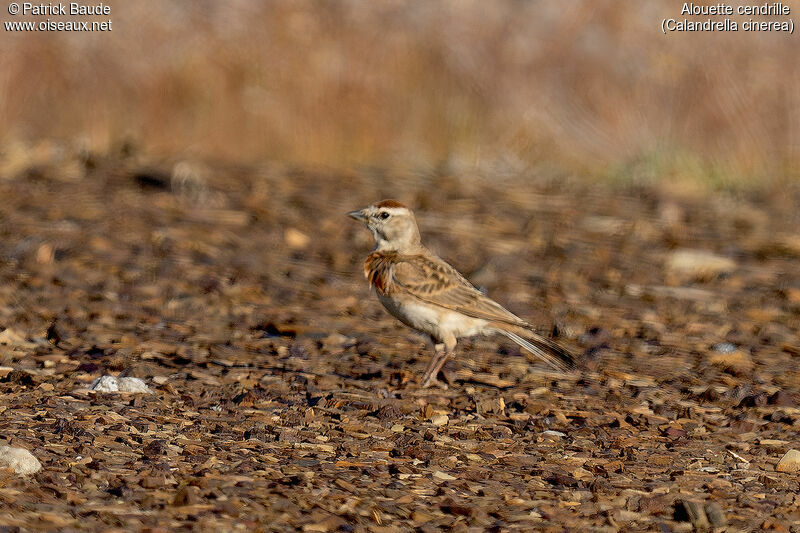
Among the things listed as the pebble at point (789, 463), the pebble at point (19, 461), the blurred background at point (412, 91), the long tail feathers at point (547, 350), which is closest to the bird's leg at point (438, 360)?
the long tail feathers at point (547, 350)

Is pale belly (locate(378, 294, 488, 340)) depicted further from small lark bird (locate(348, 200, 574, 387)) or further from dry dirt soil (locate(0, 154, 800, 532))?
dry dirt soil (locate(0, 154, 800, 532))

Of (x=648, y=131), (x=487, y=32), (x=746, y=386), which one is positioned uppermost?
(x=487, y=32)

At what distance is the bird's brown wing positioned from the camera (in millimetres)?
6504

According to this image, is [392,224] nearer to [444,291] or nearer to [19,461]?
[444,291]

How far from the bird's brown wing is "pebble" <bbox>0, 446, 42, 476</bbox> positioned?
2.57m

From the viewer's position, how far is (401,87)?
1370 centimetres

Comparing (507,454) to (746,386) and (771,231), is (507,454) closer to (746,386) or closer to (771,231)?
(746,386)

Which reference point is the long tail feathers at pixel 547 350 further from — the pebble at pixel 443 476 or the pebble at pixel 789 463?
the pebble at pixel 443 476

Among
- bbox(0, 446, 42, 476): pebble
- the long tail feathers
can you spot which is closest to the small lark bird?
the long tail feathers

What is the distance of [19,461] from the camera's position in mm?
4355

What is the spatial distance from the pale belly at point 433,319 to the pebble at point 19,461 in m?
Answer: 2.53

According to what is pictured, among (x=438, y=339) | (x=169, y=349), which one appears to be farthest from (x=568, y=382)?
(x=169, y=349)

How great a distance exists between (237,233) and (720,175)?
5.47m

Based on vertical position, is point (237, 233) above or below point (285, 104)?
below
